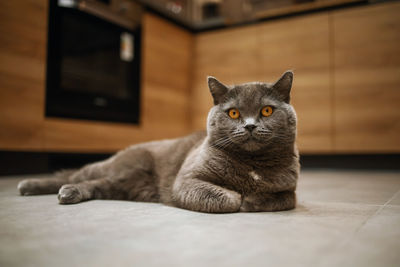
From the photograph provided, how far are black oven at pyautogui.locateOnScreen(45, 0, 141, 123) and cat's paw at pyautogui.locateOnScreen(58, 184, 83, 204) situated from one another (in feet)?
4.55

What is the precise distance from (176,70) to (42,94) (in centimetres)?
162

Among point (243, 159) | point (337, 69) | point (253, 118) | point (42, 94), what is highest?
point (337, 69)

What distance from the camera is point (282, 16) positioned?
137 inches

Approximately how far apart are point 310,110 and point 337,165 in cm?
65

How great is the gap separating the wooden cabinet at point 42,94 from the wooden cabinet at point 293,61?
668 mm

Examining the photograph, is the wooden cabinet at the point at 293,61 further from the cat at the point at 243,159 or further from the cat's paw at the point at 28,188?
the cat's paw at the point at 28,188

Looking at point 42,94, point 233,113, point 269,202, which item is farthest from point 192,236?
point 42,94

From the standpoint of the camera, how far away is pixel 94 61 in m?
2.74

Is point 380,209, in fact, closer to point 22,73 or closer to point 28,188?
point 28,188

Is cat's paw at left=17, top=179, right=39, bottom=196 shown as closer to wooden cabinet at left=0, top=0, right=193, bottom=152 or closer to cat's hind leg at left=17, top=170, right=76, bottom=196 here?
cat's hind leg at left=17, top=170, right=76, bottom=196

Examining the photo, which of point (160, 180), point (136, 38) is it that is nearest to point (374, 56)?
point (136, 38)

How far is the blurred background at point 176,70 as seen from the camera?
2395 millimetres

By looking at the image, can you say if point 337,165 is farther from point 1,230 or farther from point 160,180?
point 1,230

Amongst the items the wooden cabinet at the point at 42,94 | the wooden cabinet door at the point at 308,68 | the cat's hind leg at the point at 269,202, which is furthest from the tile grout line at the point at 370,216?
the wooden cabinet at the point at 42,94
